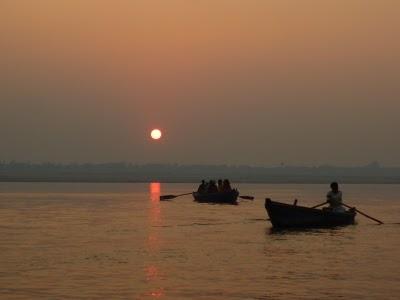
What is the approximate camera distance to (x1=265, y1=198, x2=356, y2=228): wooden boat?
120ft

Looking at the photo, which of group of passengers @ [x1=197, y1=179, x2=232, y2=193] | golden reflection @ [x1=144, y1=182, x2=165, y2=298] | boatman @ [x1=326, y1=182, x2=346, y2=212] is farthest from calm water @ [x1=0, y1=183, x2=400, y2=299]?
group of passengers @ [x1=197, y1=179, x2=232, y2=193]

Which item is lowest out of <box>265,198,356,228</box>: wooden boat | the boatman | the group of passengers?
<box>265,198,356,228</box>: wooden boat

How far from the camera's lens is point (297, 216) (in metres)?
36.8

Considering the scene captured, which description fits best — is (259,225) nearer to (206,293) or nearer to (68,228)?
(68,228)

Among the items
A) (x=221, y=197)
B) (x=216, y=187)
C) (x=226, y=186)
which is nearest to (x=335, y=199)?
(x=226, y=186)

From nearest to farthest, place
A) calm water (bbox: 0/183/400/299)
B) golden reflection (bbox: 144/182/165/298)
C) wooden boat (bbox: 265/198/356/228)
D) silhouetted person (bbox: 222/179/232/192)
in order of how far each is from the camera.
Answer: golden reflection (bbox: 144/182/165/298) < calm water (bbox: 0/183/400/299) < wooden boat (bbox: 265/198/356/228) < silhouetted person (bbox: 222/179/232/192)

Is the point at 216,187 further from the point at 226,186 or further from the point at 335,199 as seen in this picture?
the point at 335,199

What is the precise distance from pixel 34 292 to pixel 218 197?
43.8 m

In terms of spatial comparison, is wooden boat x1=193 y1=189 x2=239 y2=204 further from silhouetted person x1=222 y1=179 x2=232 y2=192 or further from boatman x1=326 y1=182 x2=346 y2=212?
boatman x1=326 y1=182 x2=346 y2=212

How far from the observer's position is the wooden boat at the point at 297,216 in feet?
120

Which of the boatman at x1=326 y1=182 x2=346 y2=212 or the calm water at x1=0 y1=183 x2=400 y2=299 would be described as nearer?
the calm water at x1=0 y1=183 x2=400 y2=299

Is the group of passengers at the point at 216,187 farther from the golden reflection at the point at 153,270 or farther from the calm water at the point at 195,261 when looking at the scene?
the golden reflection at the point at 153,270

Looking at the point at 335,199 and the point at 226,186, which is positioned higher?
the point at 226,186

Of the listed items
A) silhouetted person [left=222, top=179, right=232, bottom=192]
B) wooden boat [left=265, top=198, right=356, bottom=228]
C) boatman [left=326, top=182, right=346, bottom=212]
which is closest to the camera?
wooden boat [left=265, top=198, right=356, bottom=228]
